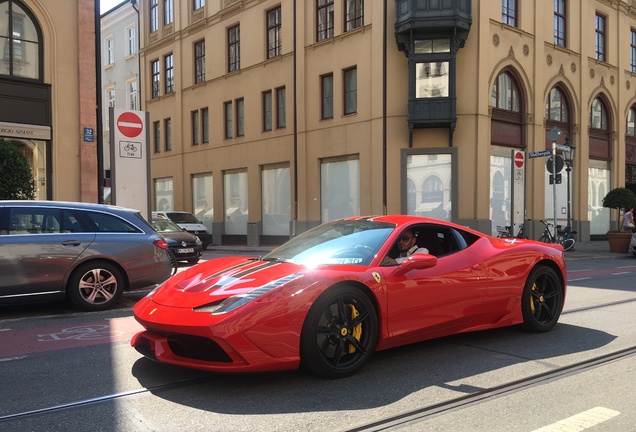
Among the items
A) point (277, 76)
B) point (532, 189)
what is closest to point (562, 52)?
point (532, 189)

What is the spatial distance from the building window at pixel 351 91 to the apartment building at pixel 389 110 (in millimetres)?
79

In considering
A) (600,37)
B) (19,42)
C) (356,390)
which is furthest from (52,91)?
(600,37)

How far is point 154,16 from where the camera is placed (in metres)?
34.7

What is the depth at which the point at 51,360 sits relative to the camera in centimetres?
529

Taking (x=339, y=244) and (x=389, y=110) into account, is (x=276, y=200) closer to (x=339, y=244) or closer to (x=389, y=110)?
(x=389, y=110)

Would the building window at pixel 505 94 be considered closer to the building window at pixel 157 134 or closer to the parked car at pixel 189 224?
the parked car at pixel 189 224

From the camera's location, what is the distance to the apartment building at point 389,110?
21.5 m

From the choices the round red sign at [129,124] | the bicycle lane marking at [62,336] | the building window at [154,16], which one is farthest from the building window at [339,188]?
the bicycle lane marking at [62,336]

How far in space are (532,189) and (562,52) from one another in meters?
6.56

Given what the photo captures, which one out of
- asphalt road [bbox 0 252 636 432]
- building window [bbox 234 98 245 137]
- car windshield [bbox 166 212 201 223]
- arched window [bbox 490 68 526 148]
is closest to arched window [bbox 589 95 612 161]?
arched window [bbox 490 68 526 148]

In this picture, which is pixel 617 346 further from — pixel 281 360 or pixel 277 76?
pixel 277 76

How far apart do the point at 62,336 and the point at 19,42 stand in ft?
41.9

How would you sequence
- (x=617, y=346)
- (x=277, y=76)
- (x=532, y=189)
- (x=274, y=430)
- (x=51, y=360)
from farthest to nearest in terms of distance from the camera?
(x=277, y=76) → (x=532, y=189) → (x=617, y=346) → (x=51, y=360) → (x=274, y=430)

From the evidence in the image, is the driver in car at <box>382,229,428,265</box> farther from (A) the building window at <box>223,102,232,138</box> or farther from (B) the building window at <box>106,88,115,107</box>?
(B) the building window at <box>106,88,115,107</box>
